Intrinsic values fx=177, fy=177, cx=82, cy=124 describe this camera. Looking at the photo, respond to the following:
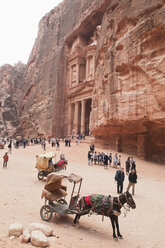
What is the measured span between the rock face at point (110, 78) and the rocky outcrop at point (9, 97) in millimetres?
8539

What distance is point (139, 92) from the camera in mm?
15484

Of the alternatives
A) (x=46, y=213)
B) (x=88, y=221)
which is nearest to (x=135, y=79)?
(x=88, y=221)

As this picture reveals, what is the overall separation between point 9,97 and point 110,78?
44063mm

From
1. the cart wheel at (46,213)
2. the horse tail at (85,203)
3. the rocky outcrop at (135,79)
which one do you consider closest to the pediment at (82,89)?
the rocky outcrop at (135,79)

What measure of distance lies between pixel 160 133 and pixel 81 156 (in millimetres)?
8343

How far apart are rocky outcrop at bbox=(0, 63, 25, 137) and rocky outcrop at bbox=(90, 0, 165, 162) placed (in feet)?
113

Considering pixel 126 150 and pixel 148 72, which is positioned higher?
pixel 148 72

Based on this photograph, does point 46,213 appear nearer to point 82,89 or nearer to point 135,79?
point 135,79

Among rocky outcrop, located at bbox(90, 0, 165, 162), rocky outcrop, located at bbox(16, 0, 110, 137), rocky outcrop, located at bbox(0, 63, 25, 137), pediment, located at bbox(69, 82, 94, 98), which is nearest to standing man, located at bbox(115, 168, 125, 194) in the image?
rocky outcrop, located at bbox(90, 0, 165, 162)

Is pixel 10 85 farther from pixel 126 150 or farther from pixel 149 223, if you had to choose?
pixel 149 223

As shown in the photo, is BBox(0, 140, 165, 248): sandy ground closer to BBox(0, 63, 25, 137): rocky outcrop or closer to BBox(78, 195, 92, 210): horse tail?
BBox(78, 195, 92, 210): horse tail

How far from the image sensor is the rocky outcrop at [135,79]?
46.4 ft

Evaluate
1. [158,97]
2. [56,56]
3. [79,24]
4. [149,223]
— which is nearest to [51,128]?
[56,56]

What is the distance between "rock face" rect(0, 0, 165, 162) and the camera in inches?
575
